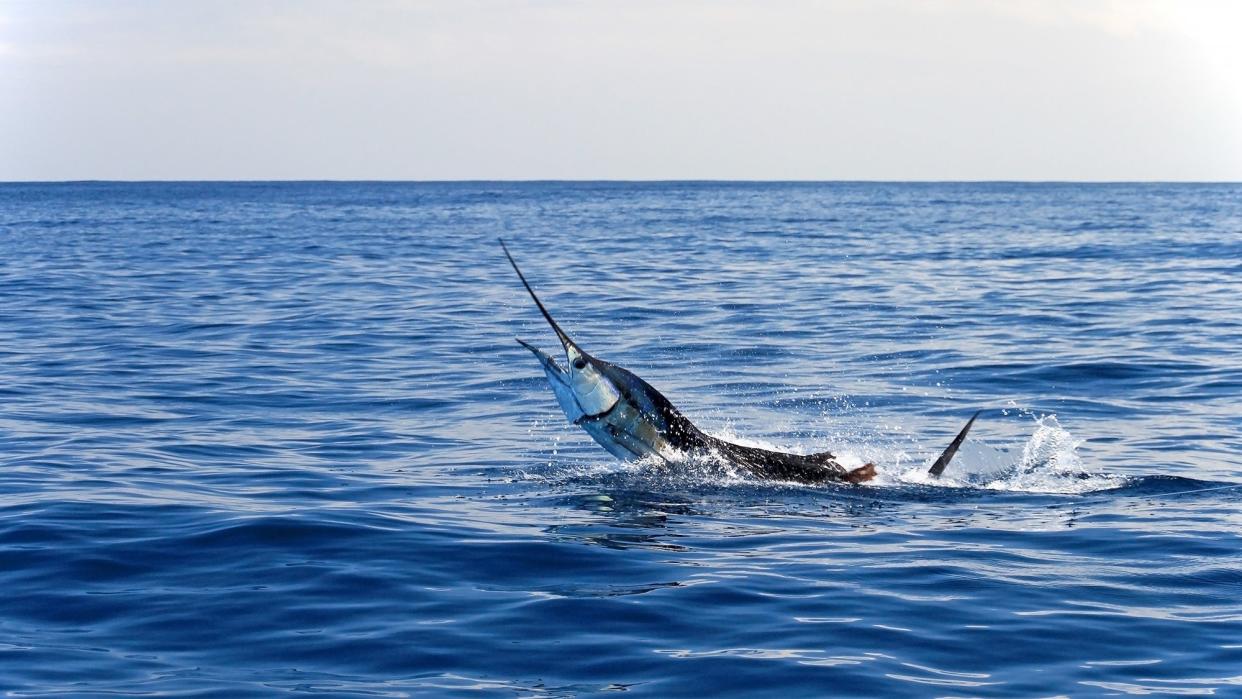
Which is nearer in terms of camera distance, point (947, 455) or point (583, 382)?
point (583, 382)

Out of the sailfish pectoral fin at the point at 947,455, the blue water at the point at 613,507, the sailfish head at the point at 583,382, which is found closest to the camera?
the blue water at the point at 613,507

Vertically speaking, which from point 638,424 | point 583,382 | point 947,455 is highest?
point 583,382

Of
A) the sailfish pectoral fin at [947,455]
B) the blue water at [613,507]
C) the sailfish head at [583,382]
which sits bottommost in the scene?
the blue water at [613,507]

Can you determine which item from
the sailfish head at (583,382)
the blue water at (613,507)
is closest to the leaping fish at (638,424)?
the sailfish head at (583,382)

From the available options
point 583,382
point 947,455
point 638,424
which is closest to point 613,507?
point 638,424

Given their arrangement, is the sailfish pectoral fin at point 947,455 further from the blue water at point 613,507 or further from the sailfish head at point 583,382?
the sailfish head at point 583,382

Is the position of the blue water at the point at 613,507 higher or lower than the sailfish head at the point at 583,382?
lower

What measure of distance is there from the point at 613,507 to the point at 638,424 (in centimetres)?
64

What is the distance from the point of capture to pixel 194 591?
8.23 m

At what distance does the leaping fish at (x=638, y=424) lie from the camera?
33.3ft

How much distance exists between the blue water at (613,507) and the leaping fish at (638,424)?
8.0 inches

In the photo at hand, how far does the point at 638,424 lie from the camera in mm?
10586

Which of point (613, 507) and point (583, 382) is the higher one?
point (583, 382)

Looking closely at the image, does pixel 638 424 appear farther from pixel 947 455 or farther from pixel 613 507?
pixel 947 455
